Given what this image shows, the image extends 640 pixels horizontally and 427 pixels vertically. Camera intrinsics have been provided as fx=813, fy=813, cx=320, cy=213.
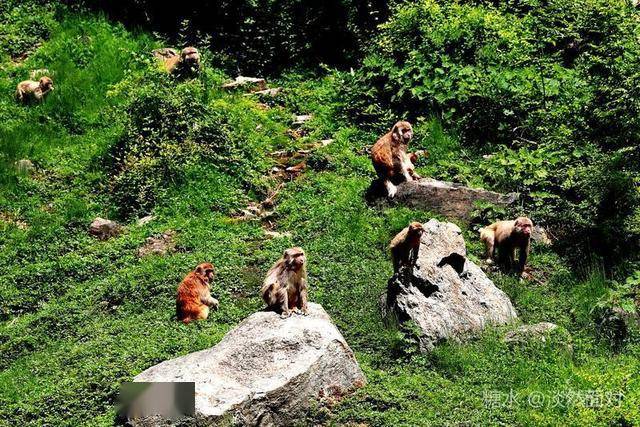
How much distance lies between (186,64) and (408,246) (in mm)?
8783

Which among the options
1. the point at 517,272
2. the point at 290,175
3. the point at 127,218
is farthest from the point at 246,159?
the point at 517,272

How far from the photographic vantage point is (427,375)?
995cm

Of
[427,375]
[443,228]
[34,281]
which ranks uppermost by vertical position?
[443,228]

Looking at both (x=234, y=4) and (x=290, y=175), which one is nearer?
(x=290, y=175)

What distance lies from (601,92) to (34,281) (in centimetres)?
1031

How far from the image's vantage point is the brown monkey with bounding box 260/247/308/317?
9945 mm

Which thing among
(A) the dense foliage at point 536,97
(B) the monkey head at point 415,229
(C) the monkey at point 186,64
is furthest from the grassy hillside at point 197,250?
(B) the monkey head at point 415,229

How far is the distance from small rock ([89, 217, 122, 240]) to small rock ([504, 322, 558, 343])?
7.04 metres

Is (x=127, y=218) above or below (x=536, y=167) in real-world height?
below

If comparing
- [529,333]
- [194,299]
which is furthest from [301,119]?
[529,333]

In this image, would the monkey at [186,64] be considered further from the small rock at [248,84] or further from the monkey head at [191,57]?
the small rock at [248,84]

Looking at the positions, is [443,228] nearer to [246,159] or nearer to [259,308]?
[259,308]

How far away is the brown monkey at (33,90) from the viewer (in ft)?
56.5

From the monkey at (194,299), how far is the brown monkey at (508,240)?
177 inches
